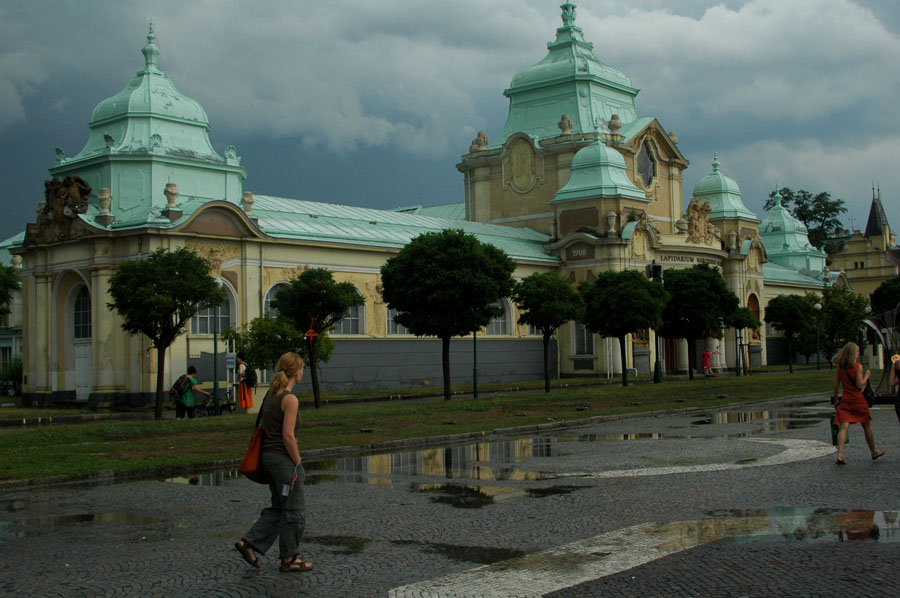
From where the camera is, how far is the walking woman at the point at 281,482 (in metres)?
9.25

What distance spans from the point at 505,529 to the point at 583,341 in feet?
172

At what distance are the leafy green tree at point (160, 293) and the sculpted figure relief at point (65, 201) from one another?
14920mm

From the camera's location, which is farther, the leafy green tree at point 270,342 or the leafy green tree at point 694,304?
the leafy green tree at point 694,304

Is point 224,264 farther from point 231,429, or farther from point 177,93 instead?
point 231,429

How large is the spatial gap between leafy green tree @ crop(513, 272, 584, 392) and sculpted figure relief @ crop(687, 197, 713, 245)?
2758 centimetres

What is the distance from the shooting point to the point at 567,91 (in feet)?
227

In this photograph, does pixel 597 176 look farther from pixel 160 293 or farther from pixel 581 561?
pixel 581 561

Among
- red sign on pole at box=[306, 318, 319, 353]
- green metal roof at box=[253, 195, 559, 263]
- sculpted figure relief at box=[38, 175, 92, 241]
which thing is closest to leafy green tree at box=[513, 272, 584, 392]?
green metal roof at box=[253, 195, 559, 263]

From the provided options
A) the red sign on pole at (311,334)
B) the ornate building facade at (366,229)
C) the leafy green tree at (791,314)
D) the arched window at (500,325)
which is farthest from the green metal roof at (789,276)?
the red sign on pole at (311,334)

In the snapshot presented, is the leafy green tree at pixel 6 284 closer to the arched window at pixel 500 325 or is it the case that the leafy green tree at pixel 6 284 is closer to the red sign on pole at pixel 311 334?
the arched window at pixel 500 325

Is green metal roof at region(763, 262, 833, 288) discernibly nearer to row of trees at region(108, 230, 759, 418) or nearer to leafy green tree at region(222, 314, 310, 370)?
row of trees at region(108, 230, 759, 418)

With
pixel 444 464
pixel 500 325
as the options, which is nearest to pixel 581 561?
pixel 444 464

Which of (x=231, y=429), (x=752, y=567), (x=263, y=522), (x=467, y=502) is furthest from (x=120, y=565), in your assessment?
(x=231, y=429)

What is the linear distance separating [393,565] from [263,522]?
1248mm
